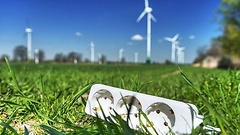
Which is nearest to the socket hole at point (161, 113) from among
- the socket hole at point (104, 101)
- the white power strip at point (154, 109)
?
the white power strip at point (154, 109)

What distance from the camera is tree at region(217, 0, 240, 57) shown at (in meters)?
26.2

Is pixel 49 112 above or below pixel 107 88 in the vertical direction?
below

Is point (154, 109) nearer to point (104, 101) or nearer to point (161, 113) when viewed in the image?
point (161, 113)

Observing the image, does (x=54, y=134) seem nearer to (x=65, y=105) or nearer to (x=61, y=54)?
(x=65, y=105)

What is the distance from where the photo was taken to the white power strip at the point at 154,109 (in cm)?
92

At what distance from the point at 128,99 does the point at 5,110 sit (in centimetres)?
75

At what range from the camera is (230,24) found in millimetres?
26688

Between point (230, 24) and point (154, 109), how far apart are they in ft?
91.3

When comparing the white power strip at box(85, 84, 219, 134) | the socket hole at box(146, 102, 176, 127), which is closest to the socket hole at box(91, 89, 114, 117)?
the white power strip at box(85, 84, 219, 134)

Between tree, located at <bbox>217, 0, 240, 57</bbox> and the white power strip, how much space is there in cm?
2665

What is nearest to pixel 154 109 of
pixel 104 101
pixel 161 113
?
pixel 161 113

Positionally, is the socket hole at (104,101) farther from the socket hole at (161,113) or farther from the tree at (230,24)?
the tree at (230,24)

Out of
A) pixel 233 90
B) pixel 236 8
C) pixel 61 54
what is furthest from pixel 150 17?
pixel 61 54

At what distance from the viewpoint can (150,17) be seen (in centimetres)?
2691
